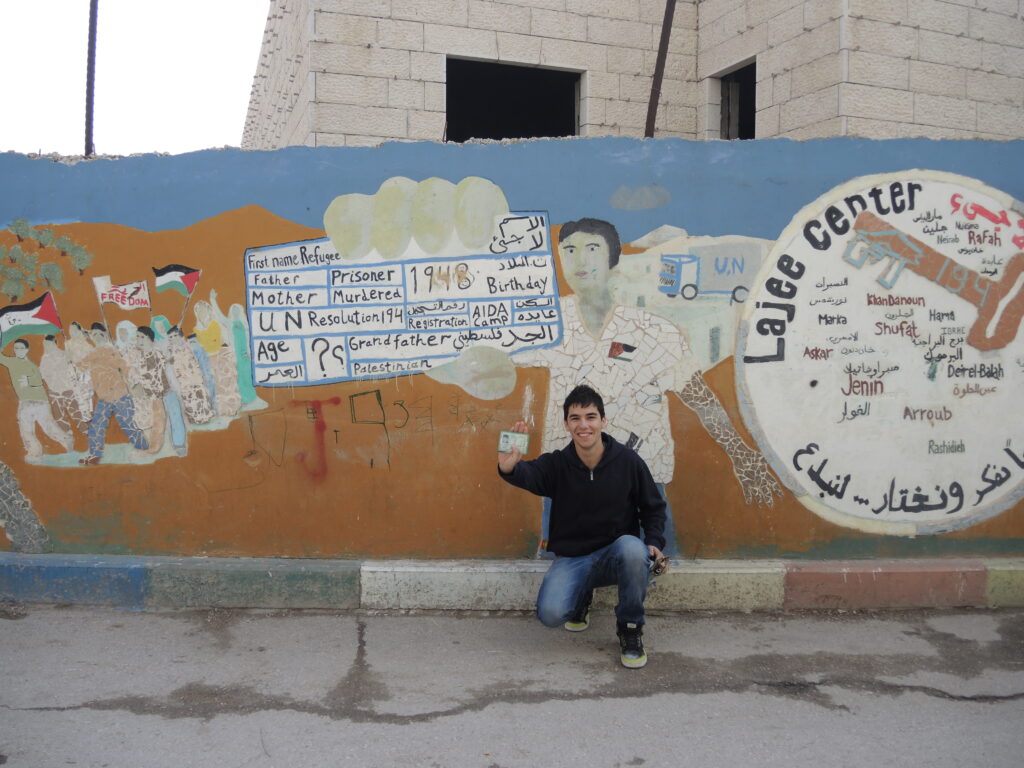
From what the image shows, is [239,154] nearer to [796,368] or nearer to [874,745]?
[796,368]

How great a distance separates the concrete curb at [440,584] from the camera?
4.53 metres

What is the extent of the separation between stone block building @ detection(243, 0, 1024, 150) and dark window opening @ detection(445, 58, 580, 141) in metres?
0.24

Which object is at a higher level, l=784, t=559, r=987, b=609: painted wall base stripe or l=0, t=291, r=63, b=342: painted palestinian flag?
l=0, t=291, r=63, b=342: painted palestinian flag

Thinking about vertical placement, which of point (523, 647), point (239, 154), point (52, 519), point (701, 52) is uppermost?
point (701, 52)

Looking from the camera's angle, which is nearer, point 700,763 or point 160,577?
point 700,763

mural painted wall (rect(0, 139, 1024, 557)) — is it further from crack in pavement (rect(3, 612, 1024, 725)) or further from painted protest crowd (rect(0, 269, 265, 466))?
crack in pavement (rect(3, 612, 1024, 725))

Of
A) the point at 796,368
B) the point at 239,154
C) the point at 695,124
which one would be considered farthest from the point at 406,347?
the point at 695,124

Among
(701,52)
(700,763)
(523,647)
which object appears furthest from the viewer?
(701,52)

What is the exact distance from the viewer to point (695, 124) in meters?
10.3

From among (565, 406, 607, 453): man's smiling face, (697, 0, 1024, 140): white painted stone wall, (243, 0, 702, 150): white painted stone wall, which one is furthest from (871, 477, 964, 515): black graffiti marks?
(243, 0, 702, 150): white painted stone wall

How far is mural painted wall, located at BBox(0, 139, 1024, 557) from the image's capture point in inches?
184

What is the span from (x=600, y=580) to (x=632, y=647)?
0.36 m

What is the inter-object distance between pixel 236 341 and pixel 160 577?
53.8 inches

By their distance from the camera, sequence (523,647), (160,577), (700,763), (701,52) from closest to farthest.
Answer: (700,763) < (523,647) < (160,577) < (701,52)
